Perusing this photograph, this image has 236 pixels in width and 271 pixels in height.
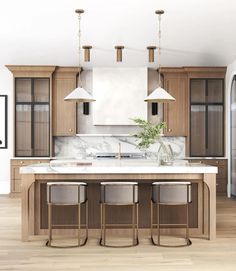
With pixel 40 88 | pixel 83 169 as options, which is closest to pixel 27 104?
pixel 40 88

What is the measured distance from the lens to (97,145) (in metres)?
9.05

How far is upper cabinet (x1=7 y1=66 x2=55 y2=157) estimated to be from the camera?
8594mm

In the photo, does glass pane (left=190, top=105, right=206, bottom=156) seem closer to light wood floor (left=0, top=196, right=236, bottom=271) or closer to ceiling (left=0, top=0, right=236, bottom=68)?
ceiling (left=0, top=0, right=236, bottom=68)

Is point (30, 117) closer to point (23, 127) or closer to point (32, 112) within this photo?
point (32, 112)

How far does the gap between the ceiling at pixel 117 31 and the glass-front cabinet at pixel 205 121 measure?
606 mm

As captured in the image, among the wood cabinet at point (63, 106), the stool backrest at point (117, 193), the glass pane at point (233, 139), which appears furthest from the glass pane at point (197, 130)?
the stool backrest at point (117, 193)

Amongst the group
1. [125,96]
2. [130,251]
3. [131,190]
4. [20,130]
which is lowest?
[130,251]

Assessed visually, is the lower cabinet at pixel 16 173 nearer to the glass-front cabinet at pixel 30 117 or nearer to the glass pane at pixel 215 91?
the glass-front cabinet at pixel 30 117

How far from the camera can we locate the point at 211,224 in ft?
16.6

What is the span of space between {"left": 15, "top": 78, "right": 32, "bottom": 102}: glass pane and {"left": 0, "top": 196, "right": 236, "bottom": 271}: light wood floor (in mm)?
3837

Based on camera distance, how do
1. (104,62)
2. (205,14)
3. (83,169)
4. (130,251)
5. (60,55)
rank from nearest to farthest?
(130,251)
(83,169)
(205,14)
(60,55)
(104,62)

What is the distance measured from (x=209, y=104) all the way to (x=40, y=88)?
11.1 ft

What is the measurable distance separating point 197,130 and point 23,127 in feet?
11.4

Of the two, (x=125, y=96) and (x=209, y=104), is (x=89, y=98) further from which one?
(x=209, y=104)
